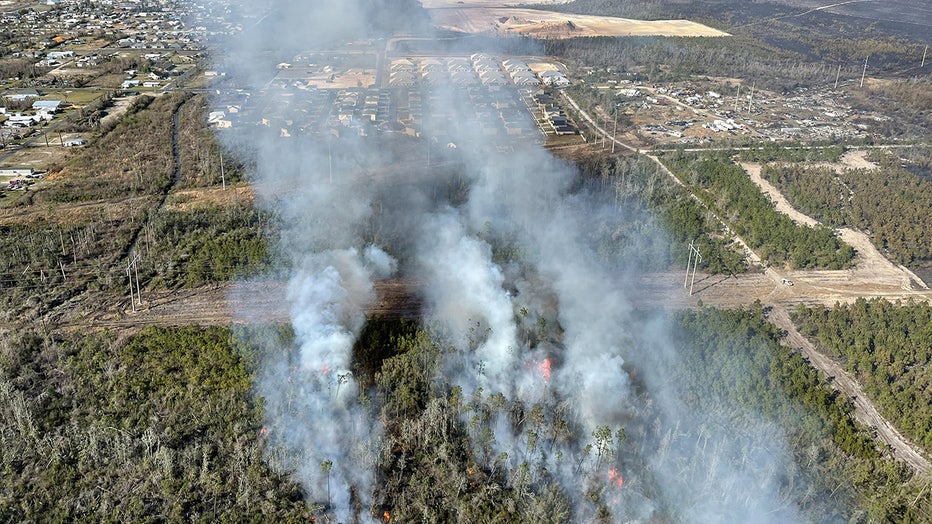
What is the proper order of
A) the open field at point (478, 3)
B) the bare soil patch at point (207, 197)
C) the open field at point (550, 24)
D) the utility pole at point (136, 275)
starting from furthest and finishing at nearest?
1. the open field at point (478, 3)
2. the open field at point (550, 24)
3. the bare soil patch at point (207, 197)
4. the utility pole at point (136, 275)

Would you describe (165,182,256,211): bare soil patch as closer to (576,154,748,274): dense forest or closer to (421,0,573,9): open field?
(576,154,748,274): dense forest

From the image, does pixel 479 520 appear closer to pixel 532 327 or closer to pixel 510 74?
pixel 532 327

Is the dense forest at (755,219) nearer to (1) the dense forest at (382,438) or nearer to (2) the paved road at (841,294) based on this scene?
(2) the paved road at (841,294)

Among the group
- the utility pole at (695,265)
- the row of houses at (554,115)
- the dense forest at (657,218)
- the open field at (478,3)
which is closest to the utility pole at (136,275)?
the dense forest at (657,218)

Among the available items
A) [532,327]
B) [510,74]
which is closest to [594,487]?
[532,327]

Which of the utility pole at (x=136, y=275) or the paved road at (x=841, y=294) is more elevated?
the utility pole at (x=136, y=275)

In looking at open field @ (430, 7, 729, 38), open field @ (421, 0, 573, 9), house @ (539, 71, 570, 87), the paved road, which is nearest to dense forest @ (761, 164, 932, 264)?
the paved road
